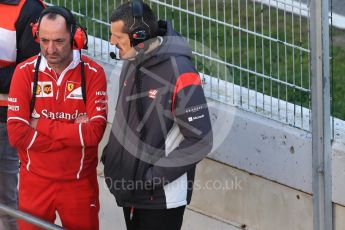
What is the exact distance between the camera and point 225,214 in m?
6.45

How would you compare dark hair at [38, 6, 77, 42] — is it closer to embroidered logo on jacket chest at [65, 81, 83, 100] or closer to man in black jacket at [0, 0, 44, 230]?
embroidered logo on jacket chest at [65, 81, 83, 100]

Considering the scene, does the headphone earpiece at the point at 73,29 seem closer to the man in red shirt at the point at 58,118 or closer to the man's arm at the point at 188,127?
the man in red shirt at the point at 58,118

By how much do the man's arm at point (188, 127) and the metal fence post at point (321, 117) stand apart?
0.95 m

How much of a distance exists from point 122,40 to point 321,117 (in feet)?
4.36

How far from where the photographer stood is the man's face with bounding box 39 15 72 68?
5.38 meters

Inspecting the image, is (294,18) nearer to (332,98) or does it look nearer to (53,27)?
(332,98)

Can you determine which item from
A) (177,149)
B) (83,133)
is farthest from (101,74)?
(177,149)

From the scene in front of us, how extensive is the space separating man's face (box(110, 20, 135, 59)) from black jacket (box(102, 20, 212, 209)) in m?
0.08

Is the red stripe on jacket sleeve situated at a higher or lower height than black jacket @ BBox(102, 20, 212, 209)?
higher

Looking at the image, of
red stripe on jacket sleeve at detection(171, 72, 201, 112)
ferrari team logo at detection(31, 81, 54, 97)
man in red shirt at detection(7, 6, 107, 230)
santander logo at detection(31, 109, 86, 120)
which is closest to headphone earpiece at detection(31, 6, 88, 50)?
man in red shirt at detection(7, 6, 107, 230)

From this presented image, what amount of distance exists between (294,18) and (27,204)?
1.81 meters

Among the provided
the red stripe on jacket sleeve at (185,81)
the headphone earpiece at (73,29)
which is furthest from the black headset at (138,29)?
the headphone earpiece at (73,29)

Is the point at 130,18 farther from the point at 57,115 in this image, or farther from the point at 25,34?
the point at 25,34

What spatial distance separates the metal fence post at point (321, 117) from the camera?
5695mm
